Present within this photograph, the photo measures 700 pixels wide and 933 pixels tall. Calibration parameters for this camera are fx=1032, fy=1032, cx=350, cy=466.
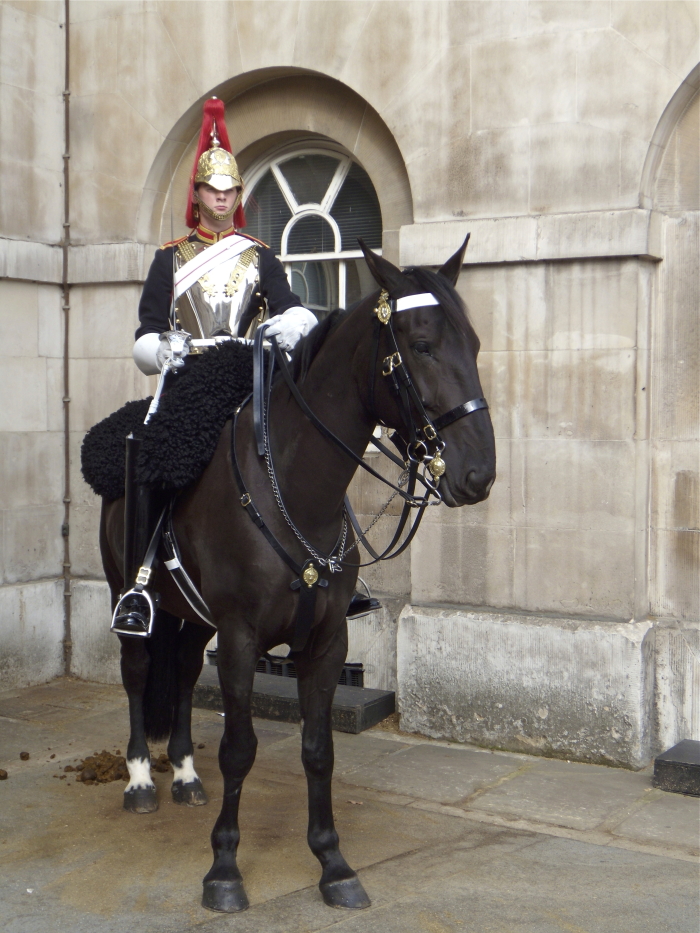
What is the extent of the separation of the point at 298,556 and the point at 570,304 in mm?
2751

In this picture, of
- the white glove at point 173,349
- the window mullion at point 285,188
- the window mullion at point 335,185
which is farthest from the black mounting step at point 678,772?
the window mullion at point 285,188

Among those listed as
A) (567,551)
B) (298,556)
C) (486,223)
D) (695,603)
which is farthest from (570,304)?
(298,556)

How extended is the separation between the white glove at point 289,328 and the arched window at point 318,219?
2.79 m

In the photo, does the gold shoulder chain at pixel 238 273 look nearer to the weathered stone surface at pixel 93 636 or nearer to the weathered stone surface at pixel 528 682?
the weathered stone surface at pixel 528 682

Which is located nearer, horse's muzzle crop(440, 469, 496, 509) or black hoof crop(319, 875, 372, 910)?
horse's muzzle crop(440, 469, 496, 509)

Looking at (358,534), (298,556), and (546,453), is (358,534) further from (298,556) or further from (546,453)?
(546,453)

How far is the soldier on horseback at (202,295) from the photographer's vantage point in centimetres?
445

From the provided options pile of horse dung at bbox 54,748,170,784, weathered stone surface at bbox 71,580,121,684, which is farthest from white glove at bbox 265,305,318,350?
weathered stone surface at bbox 71,580,121,684

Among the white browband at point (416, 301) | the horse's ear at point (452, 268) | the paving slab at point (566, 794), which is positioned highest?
the horse's ear at point (452, 268)

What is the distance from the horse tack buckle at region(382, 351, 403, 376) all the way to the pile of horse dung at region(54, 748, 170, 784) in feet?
9.81

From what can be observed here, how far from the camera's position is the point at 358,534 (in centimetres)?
425

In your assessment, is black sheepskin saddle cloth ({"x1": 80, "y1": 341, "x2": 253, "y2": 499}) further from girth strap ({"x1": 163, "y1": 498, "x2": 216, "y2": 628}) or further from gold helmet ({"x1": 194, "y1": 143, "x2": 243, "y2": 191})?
gold helmet ({"x1": 194, "y1": 143, "x2": 243, "y2": 191})

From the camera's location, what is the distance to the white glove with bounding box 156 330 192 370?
4.40 m

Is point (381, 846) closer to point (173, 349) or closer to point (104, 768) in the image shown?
point (104, 768)
